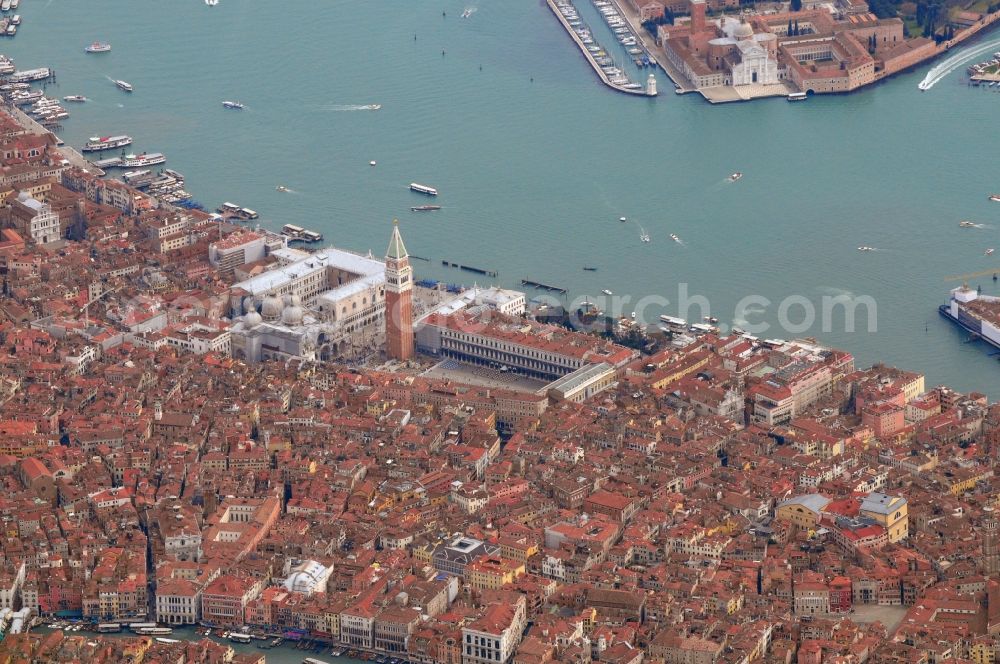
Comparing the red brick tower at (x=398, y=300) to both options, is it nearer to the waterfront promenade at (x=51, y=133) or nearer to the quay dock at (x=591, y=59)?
the waterfront promenade at (x=51, y=133)

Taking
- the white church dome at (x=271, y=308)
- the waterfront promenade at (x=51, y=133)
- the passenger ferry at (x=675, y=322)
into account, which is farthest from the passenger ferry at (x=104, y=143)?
the passenger ferry at (x=675, y=322)

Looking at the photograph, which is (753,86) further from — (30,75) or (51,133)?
(30,75)

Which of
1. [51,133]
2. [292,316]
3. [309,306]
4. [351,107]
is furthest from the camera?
[351,107]

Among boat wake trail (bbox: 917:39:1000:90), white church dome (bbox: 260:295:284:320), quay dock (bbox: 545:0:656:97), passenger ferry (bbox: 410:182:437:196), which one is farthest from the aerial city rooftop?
boat wake trail (bbox: 917:39:1000:90)

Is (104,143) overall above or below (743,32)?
below

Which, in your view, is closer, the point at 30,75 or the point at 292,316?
the point at 292,316

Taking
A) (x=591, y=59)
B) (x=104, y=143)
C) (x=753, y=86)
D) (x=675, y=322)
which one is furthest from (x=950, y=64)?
(x=104, y=143)

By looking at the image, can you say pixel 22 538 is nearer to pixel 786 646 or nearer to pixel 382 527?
pixel 382 527
